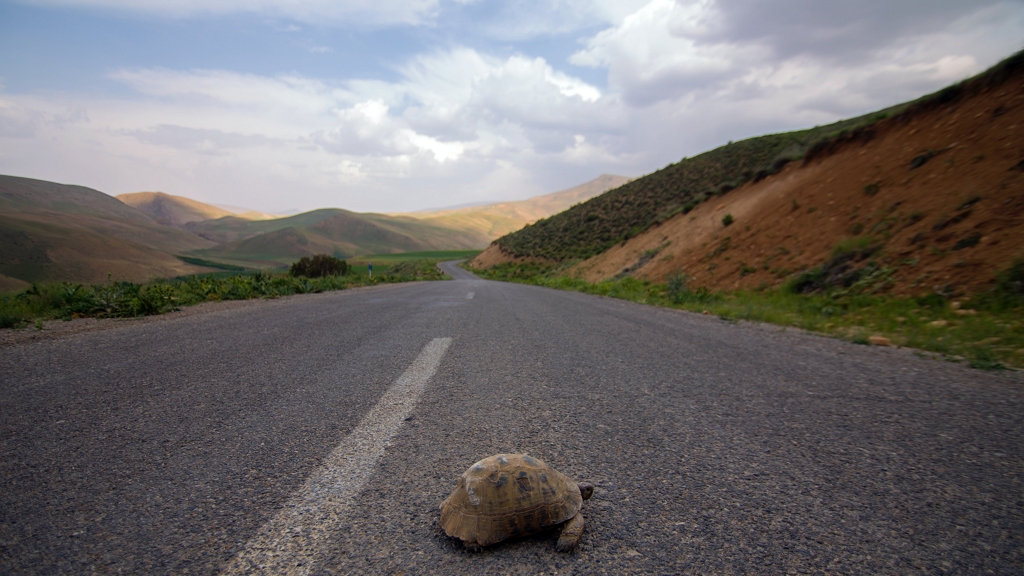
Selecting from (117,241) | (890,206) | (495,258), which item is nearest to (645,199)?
(495,258)

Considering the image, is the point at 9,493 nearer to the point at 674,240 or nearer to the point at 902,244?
the point at 902,244

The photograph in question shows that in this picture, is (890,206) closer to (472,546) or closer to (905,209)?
(905,209)

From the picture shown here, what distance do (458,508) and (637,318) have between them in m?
7.05

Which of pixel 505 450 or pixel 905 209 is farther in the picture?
pixel 905 209

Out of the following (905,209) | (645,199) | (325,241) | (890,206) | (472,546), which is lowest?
(472,546)

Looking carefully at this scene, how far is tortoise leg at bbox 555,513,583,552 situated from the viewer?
152 cm

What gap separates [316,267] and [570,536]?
26.1 metres

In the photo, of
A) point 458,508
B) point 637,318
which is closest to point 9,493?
point 458,508

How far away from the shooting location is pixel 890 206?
9.95 meters

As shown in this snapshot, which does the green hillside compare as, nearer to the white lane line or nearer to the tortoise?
the white lane line

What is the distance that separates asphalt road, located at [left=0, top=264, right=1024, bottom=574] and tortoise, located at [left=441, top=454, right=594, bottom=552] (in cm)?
6

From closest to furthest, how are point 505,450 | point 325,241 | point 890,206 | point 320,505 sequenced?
point 320,505, point 505,450, point 890,206, point 325,241

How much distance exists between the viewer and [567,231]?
158ft

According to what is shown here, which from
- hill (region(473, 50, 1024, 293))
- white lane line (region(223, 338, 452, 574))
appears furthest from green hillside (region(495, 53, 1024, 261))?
white lane line (region(223, 338, 452, 574))
